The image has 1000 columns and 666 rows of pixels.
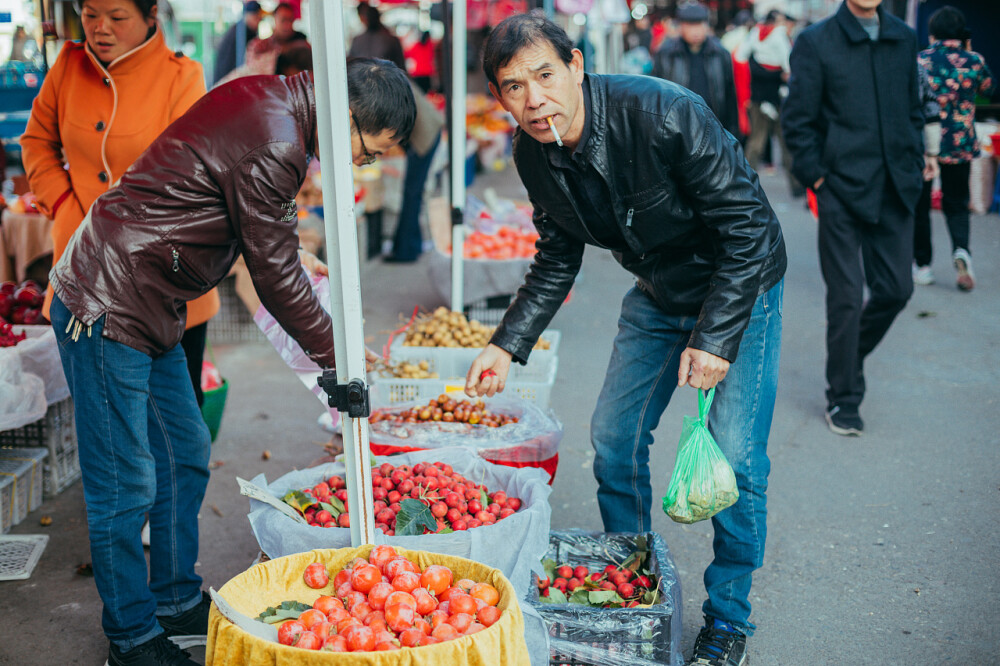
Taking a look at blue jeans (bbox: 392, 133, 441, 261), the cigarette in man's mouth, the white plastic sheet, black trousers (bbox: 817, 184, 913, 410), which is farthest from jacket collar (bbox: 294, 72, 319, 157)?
blue jeans (bbox: 392, 133, 441, 261)

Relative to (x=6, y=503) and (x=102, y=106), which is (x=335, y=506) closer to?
(x=102, y=106)

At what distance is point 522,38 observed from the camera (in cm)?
227

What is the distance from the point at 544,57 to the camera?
2.27 m

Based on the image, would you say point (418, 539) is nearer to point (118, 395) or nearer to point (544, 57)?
point (118, 395)

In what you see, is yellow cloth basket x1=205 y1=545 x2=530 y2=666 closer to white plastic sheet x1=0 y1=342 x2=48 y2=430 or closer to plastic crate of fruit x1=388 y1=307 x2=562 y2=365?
white plastic sheet x1=0 y1=342 x2=48 y2=430

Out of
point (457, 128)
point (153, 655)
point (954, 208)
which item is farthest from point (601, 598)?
point (954, 208)

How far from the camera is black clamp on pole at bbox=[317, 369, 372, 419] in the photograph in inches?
84.0

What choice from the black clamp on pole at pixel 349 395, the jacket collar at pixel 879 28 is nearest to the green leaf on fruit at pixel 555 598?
the black clamp on pole at pixel 349 395

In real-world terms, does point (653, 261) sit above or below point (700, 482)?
above

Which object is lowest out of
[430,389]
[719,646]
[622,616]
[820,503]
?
[820,503]

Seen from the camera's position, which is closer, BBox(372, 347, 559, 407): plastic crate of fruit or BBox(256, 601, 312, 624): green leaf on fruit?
BBox(256, 601, 312, 624): green leaf on fruit

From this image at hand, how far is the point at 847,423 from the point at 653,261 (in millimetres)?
2429

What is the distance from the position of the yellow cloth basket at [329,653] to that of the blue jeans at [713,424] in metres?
0.84

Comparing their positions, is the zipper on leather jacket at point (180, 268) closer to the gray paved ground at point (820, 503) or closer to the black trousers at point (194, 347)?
the black trousers at point (194, 347)
